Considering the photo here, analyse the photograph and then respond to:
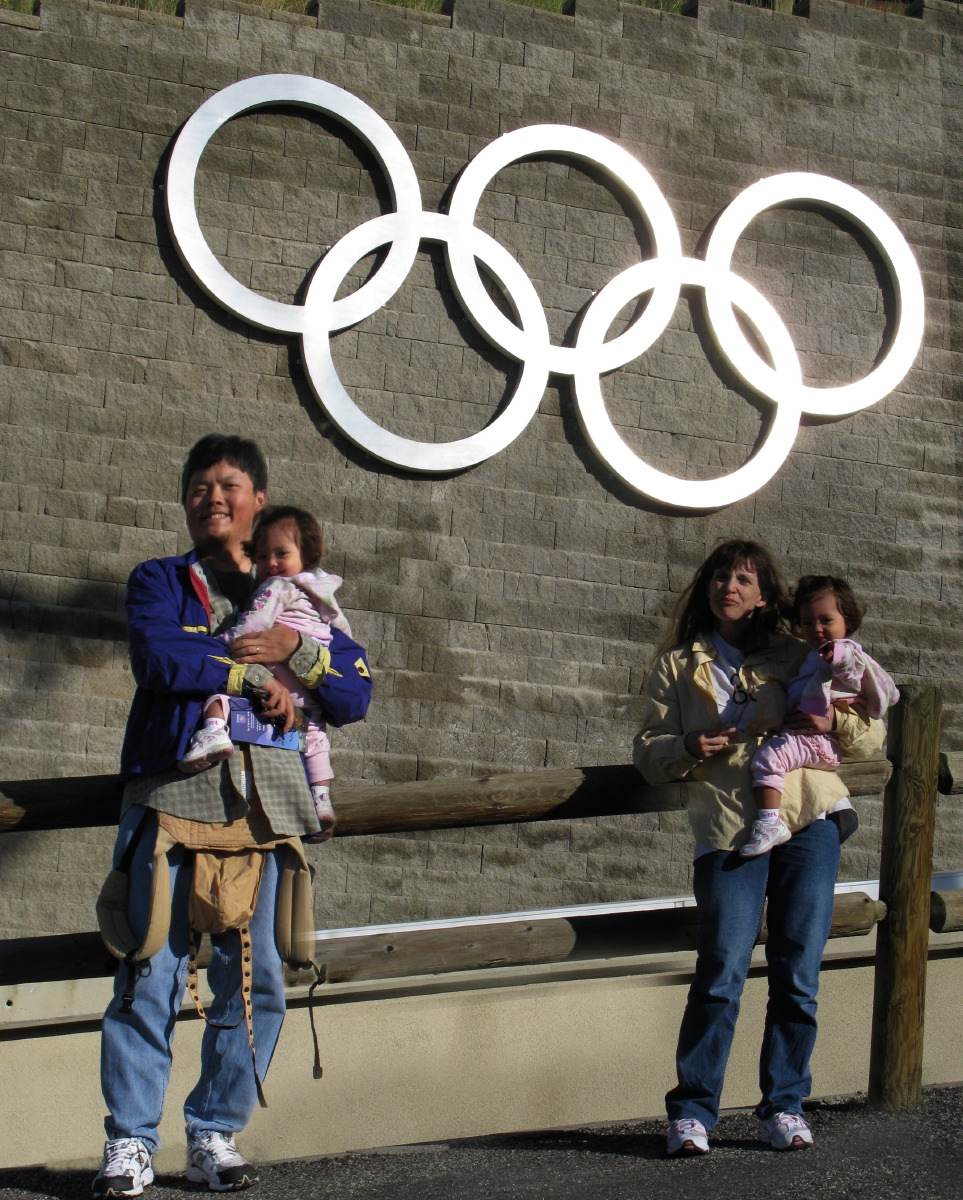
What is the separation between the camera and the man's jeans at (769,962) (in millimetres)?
3377

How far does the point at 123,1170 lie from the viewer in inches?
114

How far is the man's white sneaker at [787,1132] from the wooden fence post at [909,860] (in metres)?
0.69

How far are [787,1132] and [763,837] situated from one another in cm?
78

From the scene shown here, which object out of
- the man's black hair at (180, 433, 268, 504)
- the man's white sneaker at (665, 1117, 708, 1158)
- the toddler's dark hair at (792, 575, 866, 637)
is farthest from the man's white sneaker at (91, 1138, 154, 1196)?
the toddler's dark hair at (792, 575, 866, 637)

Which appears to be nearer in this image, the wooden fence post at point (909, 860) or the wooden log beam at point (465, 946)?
the wooden log beam at point (465, 946)

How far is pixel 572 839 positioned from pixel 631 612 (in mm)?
1178

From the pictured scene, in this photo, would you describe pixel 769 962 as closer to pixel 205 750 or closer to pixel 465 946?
pixel 465 946

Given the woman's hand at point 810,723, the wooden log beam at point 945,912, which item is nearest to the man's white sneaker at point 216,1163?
the woman's hand at point 810,723

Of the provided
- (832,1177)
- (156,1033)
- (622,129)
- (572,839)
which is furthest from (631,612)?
(156,1033)

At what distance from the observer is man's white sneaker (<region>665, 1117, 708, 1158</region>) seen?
3352mm

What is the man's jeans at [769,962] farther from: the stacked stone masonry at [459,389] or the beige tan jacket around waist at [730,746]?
the stacked stone masonry at [459,389]

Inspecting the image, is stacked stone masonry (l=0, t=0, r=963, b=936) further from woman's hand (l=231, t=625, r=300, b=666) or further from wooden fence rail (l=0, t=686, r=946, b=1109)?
woman's hand (l=231, t=625, r=300, b=666)

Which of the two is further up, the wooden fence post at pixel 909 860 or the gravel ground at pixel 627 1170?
the wooden fence post at pixel 909 860

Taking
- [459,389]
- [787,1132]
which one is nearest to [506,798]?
[787,1132]
